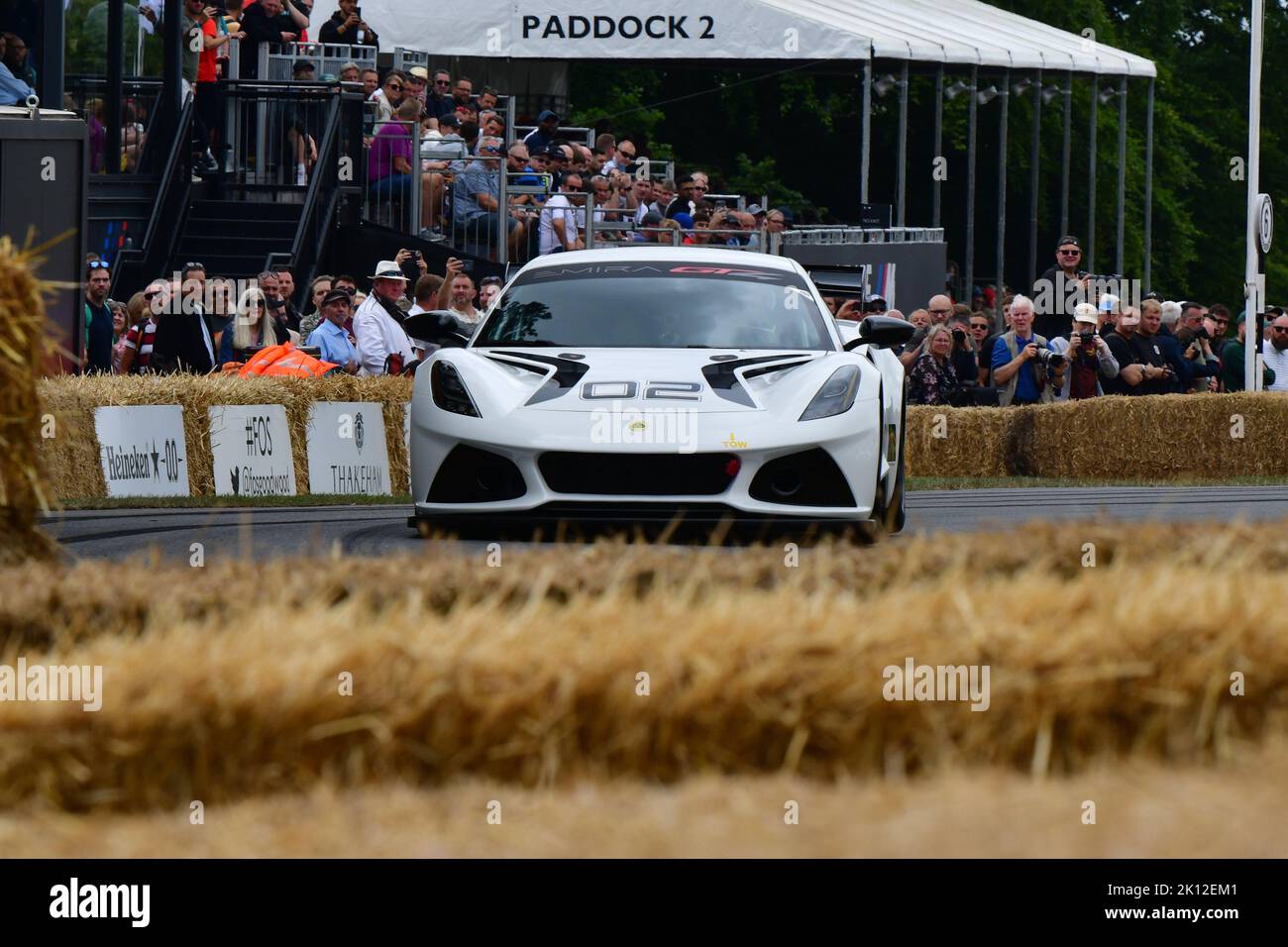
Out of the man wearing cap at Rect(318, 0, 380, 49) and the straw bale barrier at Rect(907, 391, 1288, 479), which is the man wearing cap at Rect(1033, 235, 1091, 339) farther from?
the man wearing cap at Rect(318, 0, 380, 49)

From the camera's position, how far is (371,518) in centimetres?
1318

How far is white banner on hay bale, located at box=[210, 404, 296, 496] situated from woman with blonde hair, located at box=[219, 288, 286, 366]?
7.76 ft

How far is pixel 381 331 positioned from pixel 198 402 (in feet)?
8.05

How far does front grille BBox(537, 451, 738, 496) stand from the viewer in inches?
383

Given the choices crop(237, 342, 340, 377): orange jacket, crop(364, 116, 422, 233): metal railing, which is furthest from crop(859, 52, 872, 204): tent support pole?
crop(237, 342, 340, 377): orange jacket

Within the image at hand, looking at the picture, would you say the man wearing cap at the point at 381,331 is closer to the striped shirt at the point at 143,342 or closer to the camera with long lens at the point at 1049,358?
the striped shirt at the point at 143,342

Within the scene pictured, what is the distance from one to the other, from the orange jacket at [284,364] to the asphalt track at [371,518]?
2.74m

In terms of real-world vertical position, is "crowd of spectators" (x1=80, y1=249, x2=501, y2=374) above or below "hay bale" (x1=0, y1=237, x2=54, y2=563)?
above

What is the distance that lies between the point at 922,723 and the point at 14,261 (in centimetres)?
345

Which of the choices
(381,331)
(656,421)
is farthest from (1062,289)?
(656,421)

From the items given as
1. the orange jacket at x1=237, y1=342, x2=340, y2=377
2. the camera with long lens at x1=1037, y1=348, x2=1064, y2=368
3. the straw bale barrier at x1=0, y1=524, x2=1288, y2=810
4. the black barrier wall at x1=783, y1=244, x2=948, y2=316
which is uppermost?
the black barrier wall at x1=783, y1=244, x2=948, y2=316

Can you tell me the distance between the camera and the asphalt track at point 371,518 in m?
11.0

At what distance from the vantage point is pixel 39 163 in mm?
16453
